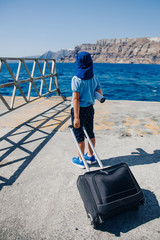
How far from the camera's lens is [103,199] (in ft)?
5.29

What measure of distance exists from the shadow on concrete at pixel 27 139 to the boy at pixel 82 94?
87 centimetres

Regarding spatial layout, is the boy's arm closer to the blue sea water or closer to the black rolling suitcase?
the black rolling suitcase

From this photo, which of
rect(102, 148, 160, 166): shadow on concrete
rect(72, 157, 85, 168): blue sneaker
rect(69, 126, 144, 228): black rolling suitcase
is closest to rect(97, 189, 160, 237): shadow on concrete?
rect(69, 126, 144, 228): black rolling suitcase

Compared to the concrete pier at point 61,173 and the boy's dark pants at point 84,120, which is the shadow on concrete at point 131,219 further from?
the boy's dark pants at point 84,120

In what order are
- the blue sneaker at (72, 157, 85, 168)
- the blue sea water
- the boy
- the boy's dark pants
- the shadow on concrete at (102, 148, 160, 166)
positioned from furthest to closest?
the blue sea water → the shadow on concrete at (102, 148, 160, 166) → the blue sneaker at (72, 157, 85, 168) → the boy's dark pants → the boy

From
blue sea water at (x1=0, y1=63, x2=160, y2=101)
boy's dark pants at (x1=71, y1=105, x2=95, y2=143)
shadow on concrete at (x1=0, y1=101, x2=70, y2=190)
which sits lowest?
blue sea water at (x1=0, y1=63, x2=160, y2=101)

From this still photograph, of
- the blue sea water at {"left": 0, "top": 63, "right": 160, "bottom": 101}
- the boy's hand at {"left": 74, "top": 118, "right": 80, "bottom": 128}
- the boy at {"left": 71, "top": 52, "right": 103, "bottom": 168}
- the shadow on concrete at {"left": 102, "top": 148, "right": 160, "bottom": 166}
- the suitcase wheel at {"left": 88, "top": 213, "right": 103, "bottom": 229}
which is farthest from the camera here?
the blue sea water at {"left": 0, "top": 63, "right": 160, "bottom": 101}

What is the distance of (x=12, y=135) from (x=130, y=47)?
713 feet

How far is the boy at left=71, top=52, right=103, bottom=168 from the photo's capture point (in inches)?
88.0

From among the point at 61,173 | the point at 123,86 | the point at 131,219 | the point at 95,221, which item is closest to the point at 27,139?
the point at 61,173

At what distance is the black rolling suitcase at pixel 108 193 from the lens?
5.24ft

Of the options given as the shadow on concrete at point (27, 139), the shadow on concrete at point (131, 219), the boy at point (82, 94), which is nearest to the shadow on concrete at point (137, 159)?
the boy at point (82, 94)

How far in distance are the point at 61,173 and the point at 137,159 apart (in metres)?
1.31

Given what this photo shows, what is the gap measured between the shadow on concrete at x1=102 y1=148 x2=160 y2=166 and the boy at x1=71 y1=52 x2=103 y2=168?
34 cm
